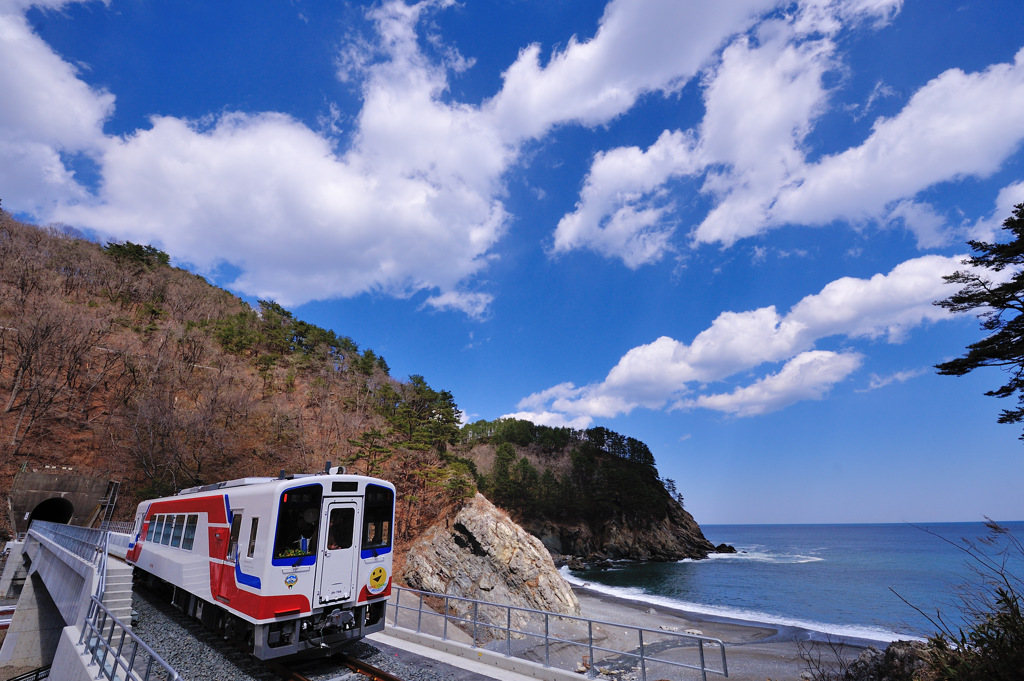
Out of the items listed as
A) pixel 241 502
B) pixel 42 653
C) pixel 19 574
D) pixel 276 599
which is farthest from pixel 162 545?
pixel 19 574

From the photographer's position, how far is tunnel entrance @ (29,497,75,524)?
28391 millimetres

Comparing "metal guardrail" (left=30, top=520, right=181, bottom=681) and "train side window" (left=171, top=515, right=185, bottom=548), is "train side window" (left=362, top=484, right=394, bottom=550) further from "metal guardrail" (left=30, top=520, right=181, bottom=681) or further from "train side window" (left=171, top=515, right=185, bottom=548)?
"train side window" (left=171, top=515, right=185, bottom=548)

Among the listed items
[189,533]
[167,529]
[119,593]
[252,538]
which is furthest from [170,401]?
[252,538]

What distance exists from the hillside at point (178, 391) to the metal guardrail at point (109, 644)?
16.1m

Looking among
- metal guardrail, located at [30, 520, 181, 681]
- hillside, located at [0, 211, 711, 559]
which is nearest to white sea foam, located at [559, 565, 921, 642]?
hillside, located at [0, 211, 711, 559]

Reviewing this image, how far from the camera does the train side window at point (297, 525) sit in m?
8.50

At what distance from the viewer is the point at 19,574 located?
21844mm

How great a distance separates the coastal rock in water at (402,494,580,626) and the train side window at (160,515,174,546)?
44.2ft

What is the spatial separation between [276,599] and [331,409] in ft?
114

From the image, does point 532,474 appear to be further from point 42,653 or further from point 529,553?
point 42,653

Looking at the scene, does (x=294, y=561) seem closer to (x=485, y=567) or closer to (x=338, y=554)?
(x=338, y=554)

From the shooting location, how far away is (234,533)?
940 centimetres

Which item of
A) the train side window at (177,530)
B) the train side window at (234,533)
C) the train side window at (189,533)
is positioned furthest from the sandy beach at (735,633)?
the train side window at (177,530)

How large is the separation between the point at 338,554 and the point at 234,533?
7.76ft
